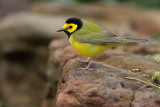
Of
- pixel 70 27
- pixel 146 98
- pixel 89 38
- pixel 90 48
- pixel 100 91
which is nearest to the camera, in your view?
pixel 146 98

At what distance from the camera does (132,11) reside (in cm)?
1644

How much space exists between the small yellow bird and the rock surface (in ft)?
1.60

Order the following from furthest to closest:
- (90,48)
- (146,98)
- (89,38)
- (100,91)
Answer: (89,38), (90,48), (100,91), (146,98)

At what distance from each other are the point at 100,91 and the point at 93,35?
145 centimetres

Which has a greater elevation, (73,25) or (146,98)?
(73,25)

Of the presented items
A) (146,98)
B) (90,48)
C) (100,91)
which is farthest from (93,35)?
(146,98)

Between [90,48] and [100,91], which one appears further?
[90,48]

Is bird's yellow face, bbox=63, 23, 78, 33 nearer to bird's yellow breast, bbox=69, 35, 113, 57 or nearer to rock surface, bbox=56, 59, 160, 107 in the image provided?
bird's yellow breast, bbox=69, 35, 113, 57

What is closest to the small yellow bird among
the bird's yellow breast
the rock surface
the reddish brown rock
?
the bird's yellow breast

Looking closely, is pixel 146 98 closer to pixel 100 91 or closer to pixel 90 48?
pixel 100 91

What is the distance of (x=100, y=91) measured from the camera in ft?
12.8

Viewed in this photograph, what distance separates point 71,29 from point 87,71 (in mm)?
1087

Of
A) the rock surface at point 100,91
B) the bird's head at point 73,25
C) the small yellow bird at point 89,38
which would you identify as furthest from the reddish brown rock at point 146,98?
the bird's head at point 73,25

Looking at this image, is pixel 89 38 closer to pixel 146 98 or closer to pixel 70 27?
pixel 70 27
